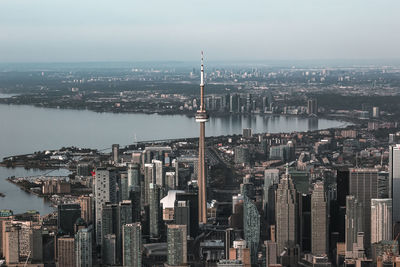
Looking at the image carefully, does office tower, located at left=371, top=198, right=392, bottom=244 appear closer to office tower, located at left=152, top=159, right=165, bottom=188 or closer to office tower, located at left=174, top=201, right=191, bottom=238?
office tower, located at left=174, top=201, right=191, bottom=238

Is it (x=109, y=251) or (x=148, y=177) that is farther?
(x=148, y=177)

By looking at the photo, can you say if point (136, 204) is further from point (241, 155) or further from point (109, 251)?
point (241, 155)

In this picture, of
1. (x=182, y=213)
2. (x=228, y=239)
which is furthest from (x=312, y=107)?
(x=228, y=239)

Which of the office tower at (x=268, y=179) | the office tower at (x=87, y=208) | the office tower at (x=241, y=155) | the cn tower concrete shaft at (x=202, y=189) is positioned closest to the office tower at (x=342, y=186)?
the office tower at (x=268, y=179)

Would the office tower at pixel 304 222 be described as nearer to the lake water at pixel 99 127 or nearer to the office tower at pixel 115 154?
the office tower at pixel 115 154

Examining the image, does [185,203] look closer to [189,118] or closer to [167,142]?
[167,142]
